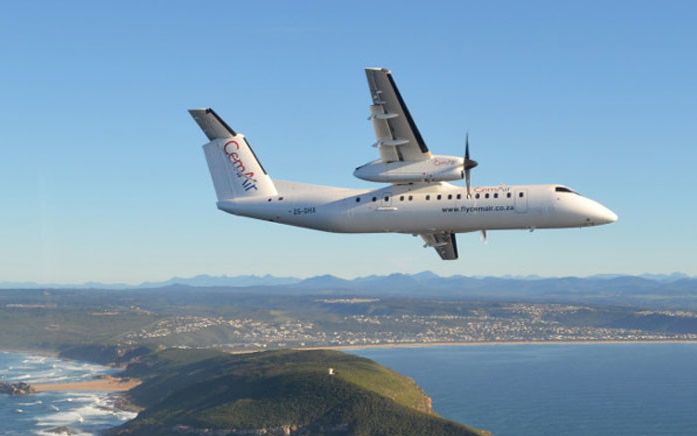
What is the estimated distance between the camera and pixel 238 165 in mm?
88812

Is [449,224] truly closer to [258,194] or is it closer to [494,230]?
[494,230]

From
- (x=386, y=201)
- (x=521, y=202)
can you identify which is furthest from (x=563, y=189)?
(x=386, y=201)

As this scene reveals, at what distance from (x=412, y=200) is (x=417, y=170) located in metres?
4.36

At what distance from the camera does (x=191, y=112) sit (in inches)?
3366

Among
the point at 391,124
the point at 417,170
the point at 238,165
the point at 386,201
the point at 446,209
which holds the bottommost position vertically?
the point at 446,209

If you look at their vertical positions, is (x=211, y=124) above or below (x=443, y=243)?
above

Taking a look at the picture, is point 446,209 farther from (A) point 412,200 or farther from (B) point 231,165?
(B) point 231,165

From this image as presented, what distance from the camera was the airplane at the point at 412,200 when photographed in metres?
73.4

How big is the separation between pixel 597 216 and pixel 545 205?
5.29m

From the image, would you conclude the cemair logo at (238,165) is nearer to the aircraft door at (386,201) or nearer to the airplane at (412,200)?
the airplane at (412,200)

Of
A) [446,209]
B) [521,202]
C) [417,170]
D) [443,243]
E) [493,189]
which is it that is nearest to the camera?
[417,170]

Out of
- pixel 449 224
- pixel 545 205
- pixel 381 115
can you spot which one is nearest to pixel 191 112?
pixel 381 115

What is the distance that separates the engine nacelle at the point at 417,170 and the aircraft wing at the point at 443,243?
31.5 feet

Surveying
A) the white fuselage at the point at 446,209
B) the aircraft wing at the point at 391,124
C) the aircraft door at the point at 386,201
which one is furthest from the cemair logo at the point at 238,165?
the aircraft wing at the point at 391,124
